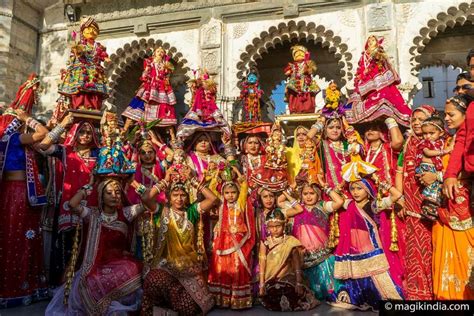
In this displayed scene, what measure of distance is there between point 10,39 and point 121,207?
787 centimetres

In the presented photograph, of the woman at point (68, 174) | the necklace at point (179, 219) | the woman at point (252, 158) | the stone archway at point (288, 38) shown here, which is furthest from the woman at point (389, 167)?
the stone archway at point (288, 38)

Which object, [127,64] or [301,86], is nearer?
[301,86]

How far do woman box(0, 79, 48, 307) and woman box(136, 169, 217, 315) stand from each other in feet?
4.35

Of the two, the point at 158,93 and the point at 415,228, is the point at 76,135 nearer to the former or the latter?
the point at 158,93

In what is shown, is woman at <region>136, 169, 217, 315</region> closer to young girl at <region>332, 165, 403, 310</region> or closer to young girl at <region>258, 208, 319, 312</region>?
young girl at <region>258, 208, 319, 312</region>

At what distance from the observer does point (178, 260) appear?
12.1 feet

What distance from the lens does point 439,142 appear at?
366cm

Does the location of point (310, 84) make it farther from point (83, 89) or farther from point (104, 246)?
point (104, 246)

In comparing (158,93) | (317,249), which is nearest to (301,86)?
(158,93)

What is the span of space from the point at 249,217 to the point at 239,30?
611 cm

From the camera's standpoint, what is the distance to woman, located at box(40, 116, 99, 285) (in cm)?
452

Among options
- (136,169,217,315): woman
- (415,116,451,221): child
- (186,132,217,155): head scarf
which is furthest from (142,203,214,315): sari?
(415,116,451,221): child

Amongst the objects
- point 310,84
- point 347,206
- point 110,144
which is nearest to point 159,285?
point 110,144

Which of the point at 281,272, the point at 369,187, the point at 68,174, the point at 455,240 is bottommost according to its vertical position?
the point at 281,272
